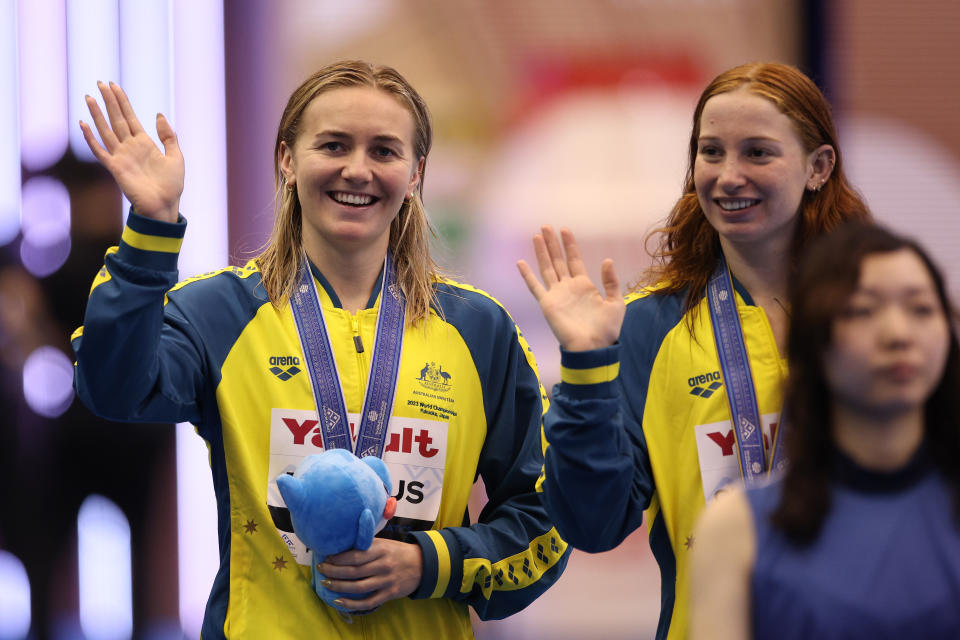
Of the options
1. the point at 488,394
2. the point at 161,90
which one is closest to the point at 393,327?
the point at 488,394

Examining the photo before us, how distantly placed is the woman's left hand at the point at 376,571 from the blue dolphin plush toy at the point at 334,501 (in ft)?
0.10

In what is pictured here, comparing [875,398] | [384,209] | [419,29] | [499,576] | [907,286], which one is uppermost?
[419,29]

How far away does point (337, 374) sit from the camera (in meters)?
2.39

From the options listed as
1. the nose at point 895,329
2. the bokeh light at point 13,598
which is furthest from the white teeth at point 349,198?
the bokeh light at point 13,598

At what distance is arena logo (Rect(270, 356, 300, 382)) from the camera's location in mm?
2387

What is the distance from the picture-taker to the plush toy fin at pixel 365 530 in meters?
2.08

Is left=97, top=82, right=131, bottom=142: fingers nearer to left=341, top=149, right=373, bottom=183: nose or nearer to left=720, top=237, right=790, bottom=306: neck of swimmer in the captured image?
left=341, top=149, right=373, bottom=183: nose

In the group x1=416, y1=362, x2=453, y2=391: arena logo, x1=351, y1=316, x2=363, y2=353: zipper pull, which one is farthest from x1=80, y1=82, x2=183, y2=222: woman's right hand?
x1=416, y1=362, x2=453, y2=391: arena logo

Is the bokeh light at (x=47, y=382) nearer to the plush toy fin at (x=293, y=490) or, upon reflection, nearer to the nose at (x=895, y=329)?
the plush toy fin at (x=293, y=490)

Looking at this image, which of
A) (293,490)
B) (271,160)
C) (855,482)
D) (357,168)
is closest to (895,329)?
(855,482)

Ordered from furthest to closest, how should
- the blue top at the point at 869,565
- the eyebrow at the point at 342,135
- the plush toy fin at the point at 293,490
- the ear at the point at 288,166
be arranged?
1. the ear at the point at 288,166
2. the eyebrow at the point at 342,135
3. the plush toy fin at the point at 293,490
4. the blue top at the point at 869,565

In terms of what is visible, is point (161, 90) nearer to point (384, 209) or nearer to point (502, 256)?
point (502, 256)

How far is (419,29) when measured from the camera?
4.71 m

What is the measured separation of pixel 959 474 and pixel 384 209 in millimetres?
1474
